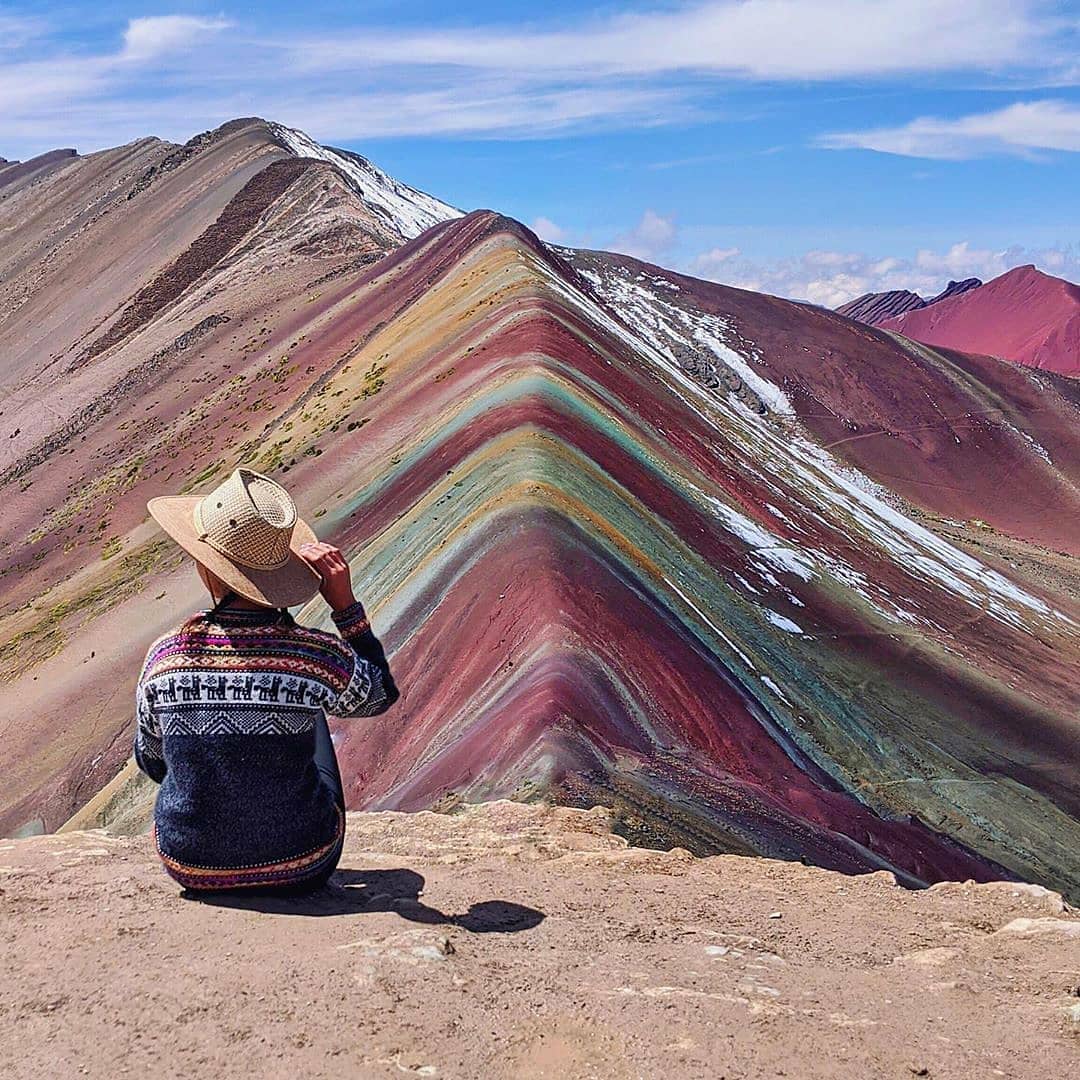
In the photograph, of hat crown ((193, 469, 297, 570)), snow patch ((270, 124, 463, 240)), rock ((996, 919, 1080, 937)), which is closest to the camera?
hat crown ((193, 469, 297, 570))

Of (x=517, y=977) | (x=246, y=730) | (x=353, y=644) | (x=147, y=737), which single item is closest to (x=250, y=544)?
(x=353, y=644)

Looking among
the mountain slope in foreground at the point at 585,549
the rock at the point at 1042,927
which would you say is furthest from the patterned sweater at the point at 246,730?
the mountain slope in foreground at the point at 585,549

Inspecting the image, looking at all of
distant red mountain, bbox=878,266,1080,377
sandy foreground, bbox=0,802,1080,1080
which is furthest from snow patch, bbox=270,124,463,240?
sandy foreground, bbox=0,802,1080,1080

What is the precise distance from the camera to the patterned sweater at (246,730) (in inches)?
173

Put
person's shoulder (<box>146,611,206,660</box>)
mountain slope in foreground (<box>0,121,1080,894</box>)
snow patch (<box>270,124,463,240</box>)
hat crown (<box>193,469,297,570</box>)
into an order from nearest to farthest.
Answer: hat crown (<box>193,469,297,570</box>)
person's shoulder (<box>146,611,206,660</box>)
mountain slope in foreground (<box>0,121,1080,894</box>)
snow patch (<box>270,124,463,240</box>)

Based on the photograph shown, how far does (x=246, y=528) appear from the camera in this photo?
4293 mm

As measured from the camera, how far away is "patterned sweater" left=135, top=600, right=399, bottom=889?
4383 millimetres

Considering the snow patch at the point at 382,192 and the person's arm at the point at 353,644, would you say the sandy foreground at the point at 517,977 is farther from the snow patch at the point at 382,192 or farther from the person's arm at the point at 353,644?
the snow patch at the point at 382,192

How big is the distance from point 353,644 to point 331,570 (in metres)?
0.31

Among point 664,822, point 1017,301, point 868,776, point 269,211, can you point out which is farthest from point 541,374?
A: point 1017,301

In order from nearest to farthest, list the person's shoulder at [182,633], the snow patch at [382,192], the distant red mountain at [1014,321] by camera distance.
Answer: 1. the person's shoulder at [182,633]
2. the snow patch at [382,192]
3. the distant red mountain at [1014,321]

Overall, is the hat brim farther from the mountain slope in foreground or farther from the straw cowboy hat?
the mountain slope in foreground

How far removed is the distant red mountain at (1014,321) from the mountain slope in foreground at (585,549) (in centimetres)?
3486

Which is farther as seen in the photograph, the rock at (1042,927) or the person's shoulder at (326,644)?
the rock at (1042,927)
